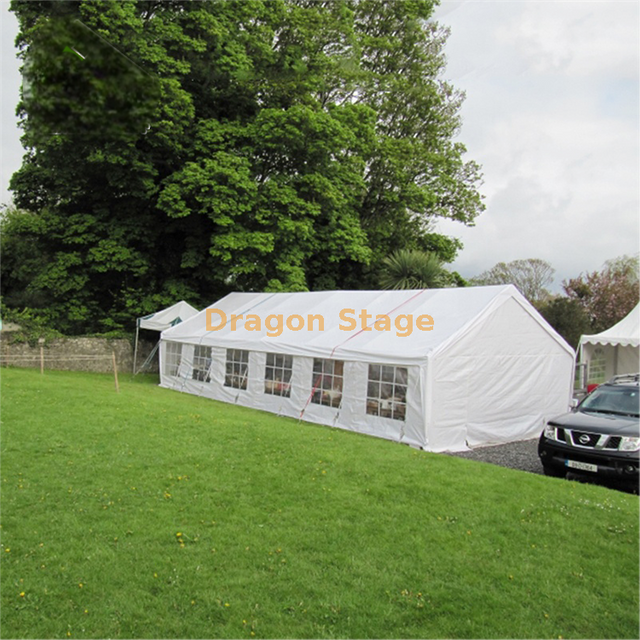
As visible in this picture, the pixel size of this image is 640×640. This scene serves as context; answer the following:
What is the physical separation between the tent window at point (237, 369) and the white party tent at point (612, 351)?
1228cm

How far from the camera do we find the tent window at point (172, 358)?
19.4m

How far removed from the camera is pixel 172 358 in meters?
19.7

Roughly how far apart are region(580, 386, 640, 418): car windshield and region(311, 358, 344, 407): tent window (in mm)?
5162

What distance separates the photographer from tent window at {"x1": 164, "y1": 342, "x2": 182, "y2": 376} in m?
19.4

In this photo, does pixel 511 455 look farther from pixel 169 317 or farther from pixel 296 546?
pixel 169 317

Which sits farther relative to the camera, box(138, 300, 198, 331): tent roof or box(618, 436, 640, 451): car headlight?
box(138, 300, 198, 331): tent roof

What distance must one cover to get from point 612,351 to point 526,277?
2205 centimetres

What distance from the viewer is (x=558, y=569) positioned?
4730mm

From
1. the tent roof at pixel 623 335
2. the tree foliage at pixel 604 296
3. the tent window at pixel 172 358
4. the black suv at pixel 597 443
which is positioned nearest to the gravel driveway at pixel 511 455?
the black suv at pixel 597 443

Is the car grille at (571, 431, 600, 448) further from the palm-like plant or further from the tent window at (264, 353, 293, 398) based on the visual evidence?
the palm-like plant

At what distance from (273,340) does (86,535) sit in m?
10.0

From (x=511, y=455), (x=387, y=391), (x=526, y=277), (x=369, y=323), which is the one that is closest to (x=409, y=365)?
(x=387, y=391)

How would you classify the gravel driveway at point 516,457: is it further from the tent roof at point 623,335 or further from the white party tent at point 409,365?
the tent roof at point 623,335

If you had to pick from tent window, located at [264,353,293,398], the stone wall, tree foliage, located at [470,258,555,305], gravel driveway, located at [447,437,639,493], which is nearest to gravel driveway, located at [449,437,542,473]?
gravel driveway, located at [447,437,639,493]
